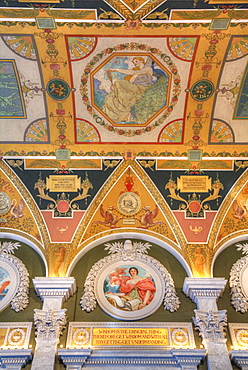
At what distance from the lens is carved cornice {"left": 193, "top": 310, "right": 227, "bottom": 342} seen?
968 cm

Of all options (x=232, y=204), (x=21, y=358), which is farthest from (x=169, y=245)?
(x=21, y=358)

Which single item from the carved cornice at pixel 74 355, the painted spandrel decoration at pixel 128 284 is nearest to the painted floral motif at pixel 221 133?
the painted spandrel decoration at pixel 128 284

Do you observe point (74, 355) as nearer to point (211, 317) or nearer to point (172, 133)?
point (211, 317)

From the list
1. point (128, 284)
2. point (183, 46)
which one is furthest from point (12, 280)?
point (183, 46)

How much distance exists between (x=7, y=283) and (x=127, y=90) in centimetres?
641

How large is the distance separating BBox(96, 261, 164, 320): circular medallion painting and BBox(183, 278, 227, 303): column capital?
0.82 metres

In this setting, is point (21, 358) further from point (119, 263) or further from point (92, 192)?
point (92, 192)

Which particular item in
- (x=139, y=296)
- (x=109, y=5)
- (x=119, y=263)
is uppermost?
(x=109, y=5)

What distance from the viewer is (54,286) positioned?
1047 centimetres

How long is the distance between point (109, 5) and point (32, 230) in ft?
21.9

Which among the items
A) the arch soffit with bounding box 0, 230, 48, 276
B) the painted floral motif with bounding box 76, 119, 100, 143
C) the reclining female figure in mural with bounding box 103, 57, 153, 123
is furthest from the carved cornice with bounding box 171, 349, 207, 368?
the reclining female figure in mural with bounding box 103, 57, 153, 123

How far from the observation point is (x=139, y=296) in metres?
10.6

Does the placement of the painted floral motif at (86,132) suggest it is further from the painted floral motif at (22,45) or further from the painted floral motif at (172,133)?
the painted floral motif at (22,45)

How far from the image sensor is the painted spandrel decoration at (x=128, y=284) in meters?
10.4
